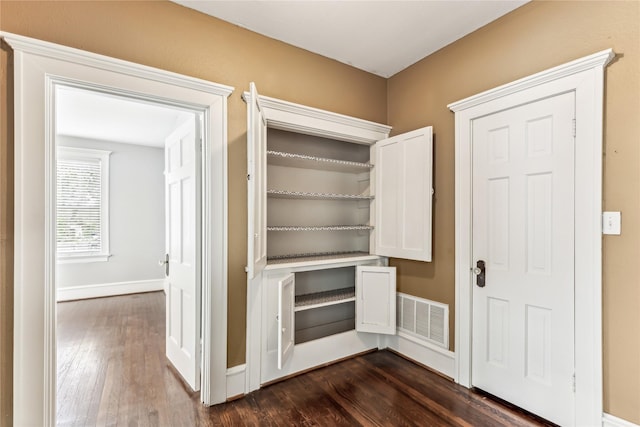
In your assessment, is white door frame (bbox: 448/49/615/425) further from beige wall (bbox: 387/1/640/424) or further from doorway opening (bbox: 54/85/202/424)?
doorway opening (bbox: 54/85/202/424)

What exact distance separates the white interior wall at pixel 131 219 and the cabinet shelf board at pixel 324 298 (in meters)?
4.08

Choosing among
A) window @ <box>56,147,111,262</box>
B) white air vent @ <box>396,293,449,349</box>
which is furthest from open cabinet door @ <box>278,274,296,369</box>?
window @ <box>56,147,111,262</box>

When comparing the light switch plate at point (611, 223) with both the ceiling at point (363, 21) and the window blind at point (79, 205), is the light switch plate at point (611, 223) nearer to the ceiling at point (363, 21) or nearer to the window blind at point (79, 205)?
the ceiling at point (363, 21)

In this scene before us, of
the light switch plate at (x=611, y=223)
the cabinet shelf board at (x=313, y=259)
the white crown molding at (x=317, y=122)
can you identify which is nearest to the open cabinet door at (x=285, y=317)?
the cabinet shelf board at (x=313, y=259)

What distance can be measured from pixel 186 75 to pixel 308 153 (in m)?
1.35

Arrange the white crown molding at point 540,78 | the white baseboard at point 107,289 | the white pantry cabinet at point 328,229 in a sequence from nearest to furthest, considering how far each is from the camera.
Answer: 1. the white crown molding at point 540,78
2. the white pantry cabinet at point 328,229
3. the white baseboard at point 107,289

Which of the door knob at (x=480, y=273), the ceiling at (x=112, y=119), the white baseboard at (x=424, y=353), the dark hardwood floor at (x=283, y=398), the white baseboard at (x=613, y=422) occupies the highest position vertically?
the ceiling at (x=112, y=119)

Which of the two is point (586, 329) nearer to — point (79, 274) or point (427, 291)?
point (427, 291)

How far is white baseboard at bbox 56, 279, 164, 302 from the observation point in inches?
201

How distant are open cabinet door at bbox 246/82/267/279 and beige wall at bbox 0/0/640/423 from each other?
0.76ft

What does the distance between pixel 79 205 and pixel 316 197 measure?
14.9ft

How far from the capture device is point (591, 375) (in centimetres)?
182

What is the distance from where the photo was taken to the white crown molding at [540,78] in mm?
1762

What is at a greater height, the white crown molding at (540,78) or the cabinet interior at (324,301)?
the white crown molding at (540,78)
